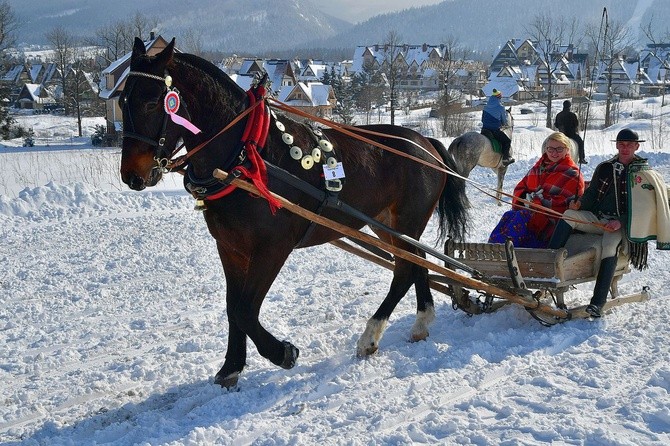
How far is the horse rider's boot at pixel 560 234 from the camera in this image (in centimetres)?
615

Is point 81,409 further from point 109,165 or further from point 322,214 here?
point 109,165

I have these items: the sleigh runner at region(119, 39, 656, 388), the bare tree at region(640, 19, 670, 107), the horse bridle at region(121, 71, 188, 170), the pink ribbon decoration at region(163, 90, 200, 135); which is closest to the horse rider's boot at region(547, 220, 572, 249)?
the sleigh runner at region(119, 39, 656, 388)

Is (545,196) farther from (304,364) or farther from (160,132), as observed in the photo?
(160,132)

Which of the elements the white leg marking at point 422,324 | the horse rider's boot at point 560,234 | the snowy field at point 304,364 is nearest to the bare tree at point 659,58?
the horse rider's boot at point 560,234

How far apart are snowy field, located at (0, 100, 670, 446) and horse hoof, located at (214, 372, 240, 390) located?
2.6 inches

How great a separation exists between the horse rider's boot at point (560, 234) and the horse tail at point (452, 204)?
2.58 feet

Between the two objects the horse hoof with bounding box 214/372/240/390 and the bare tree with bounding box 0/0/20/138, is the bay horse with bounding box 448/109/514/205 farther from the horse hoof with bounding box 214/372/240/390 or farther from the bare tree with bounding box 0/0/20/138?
the bare tree with bounding box 0/0/20/138

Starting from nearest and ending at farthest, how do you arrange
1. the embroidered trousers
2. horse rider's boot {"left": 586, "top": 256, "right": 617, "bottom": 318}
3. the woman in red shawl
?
horse rider's boot {"left": 586, "top": 256, "right": 617, "bottom": 318}
the embroidered trousers
the woman in red shawl

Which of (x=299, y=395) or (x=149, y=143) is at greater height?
(x=149, y=143)

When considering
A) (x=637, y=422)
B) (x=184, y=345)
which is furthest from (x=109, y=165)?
(x=637, y=422)

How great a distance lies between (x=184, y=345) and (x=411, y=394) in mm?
2073

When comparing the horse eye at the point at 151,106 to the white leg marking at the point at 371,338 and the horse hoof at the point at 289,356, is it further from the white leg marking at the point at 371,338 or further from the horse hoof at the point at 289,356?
the white leg marking at the point at 371,338

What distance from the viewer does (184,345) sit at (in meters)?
5.63

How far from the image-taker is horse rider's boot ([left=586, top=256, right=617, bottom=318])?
19.4 feet
